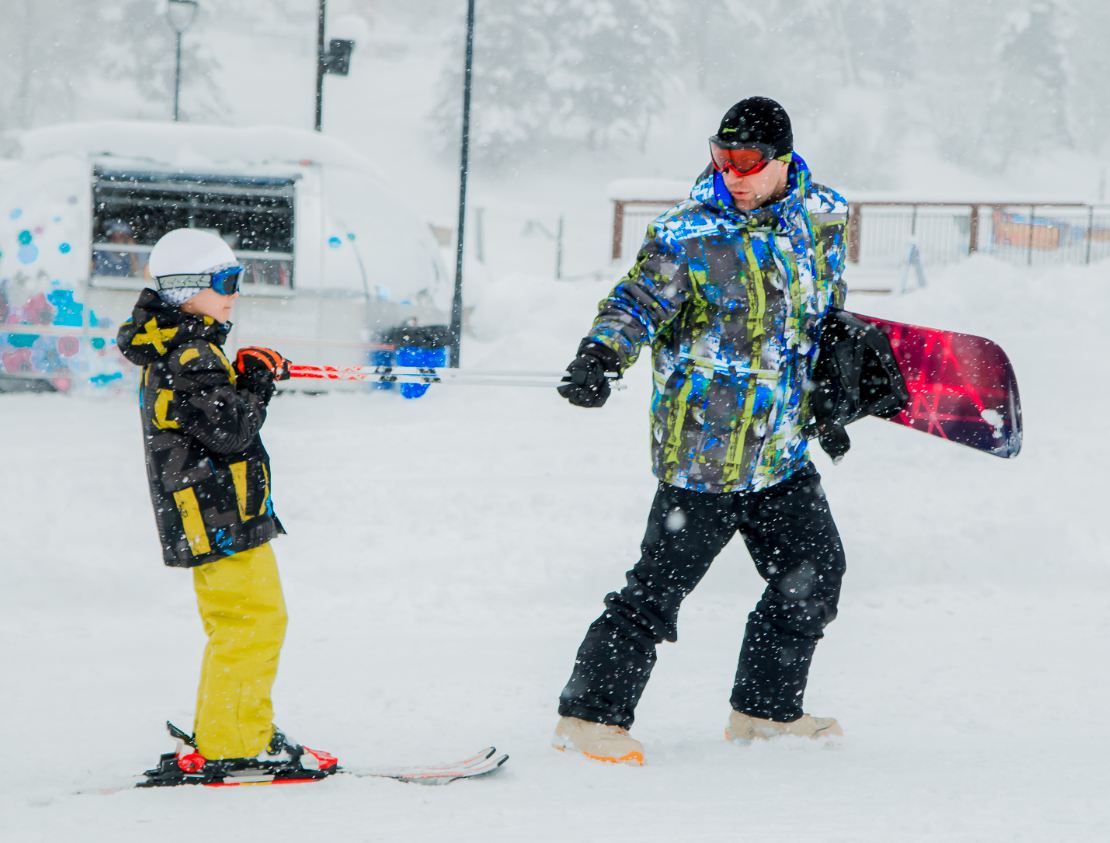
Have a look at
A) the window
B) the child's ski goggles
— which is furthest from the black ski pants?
the window

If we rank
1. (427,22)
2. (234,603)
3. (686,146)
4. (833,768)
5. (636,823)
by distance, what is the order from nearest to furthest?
(636,823) < (234,603) < (833,768) < (686,146) < (427,22)

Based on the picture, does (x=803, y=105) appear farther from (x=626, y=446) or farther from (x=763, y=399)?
(x=763, y=399)

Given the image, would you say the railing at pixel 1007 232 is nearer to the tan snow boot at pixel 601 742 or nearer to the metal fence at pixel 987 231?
the metal fence at pixel 987 231

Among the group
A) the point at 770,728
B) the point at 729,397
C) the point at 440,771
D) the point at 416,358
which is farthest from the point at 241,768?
the point at 416,358

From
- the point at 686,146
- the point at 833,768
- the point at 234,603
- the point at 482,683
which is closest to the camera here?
the point at 234,603

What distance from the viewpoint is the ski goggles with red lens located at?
310cm

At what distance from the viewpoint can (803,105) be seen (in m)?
55.2

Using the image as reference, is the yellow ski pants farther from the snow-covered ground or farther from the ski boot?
the snow-covered ground

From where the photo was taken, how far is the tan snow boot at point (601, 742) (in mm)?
3258

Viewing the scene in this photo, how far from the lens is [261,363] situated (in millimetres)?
3082

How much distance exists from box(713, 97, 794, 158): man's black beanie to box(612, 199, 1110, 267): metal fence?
16.3 metres

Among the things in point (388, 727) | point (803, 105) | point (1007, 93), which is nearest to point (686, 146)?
point (803, 105)

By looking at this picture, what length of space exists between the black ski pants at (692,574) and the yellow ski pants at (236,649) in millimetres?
795

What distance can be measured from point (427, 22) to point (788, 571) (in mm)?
69251
